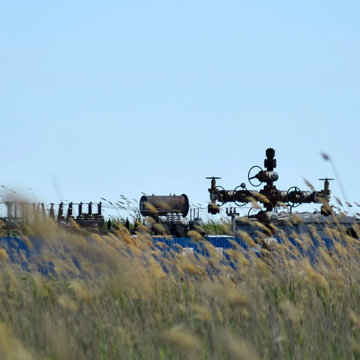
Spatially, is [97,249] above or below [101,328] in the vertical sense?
above

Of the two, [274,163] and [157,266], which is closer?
[157,266]

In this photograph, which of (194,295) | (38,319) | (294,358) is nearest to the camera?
(294,358)

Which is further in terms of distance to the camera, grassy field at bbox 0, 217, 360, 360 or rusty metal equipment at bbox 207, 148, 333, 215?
rusty metal equipment at bbox 207, 148, 333, 215

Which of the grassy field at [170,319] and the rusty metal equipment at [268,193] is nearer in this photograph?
the grassy field at [170,319]

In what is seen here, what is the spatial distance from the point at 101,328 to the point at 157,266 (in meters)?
0.98

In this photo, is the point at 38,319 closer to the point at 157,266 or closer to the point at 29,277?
the point at 157,266

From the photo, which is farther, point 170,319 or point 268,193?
point 268,193

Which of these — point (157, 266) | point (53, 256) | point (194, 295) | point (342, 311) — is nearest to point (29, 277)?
point (53, 256)

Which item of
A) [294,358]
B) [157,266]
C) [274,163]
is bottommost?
[294,358]

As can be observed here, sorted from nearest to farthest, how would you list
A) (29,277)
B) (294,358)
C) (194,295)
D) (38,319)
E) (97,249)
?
(294,358)
(97,249)
(38,319)
(194,295)
(29,277)

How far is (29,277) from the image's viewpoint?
8.02 meters

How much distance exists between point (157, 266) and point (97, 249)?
3.70 feet

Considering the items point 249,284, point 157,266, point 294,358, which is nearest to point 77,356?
point 294,358

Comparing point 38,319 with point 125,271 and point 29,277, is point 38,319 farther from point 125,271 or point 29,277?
point 29,277
